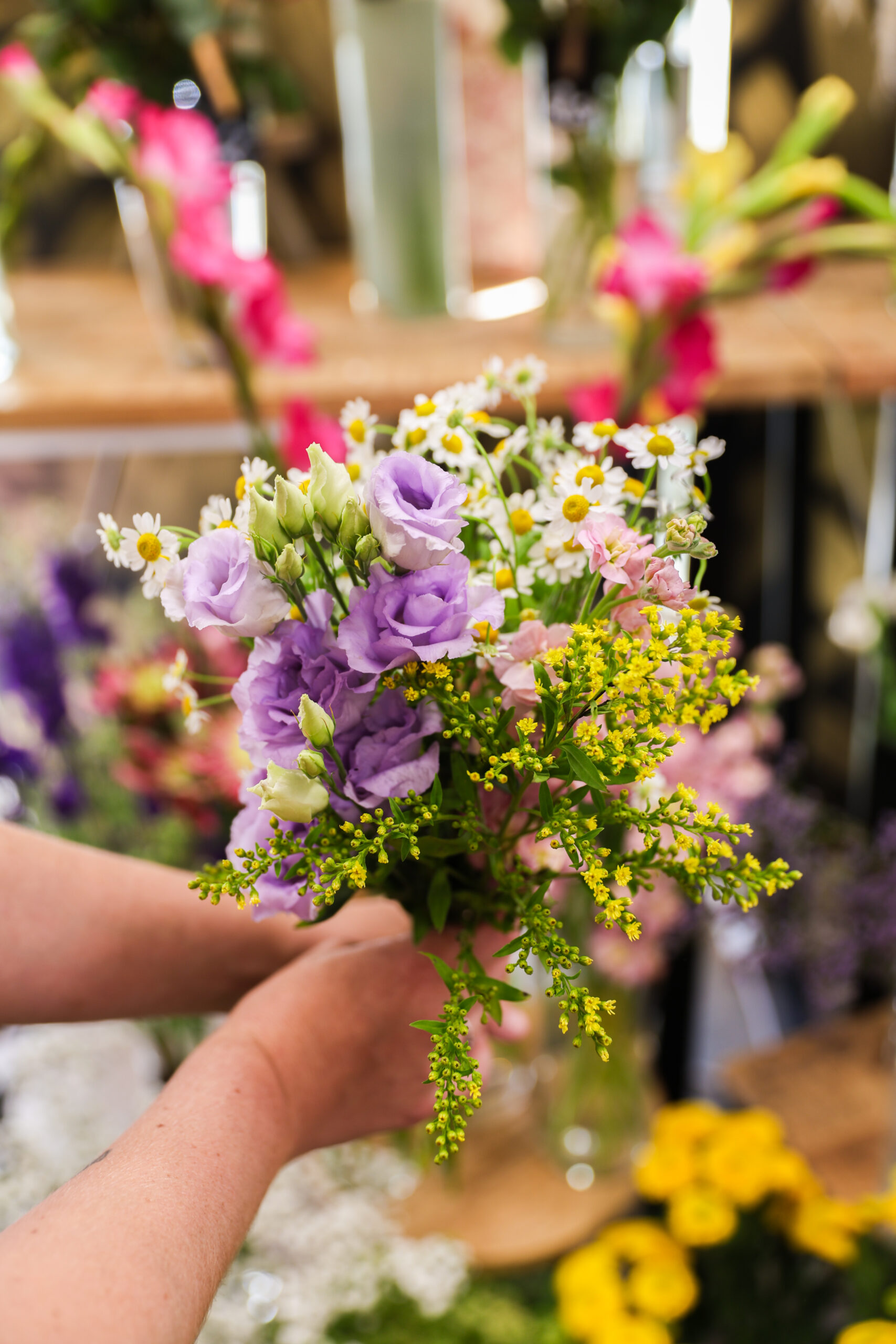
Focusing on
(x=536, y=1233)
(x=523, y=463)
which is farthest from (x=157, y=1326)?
(x=536, y=1233)

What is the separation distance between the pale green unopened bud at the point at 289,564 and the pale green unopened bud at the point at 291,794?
72 millimetres

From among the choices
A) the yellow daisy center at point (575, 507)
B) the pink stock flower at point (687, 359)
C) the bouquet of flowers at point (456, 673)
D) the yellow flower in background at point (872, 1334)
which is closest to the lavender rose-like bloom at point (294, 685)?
the bouquet of flowers at point (456, 673)

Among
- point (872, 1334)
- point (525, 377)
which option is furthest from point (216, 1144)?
point (872, 1334)

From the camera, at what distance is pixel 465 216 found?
1.23m

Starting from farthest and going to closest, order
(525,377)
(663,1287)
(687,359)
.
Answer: (663,1287) → (687,359) → (525,377)

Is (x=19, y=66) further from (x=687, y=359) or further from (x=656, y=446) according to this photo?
(x=656, y=446)

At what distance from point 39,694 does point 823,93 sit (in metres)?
0.93

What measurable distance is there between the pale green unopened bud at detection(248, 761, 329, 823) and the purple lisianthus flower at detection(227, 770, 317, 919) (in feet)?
0.14

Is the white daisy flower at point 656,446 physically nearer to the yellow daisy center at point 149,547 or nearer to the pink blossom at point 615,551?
the pink blossom at point 615,551

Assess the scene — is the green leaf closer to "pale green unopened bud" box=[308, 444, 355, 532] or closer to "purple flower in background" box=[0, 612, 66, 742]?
"pale green unopened bud" box=[308, 444, 355, 532]

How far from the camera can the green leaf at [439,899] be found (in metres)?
0.48

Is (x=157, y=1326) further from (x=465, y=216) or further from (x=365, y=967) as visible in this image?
(x=465, y=216)

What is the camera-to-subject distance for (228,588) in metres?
0.41

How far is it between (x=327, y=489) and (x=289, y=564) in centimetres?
3
